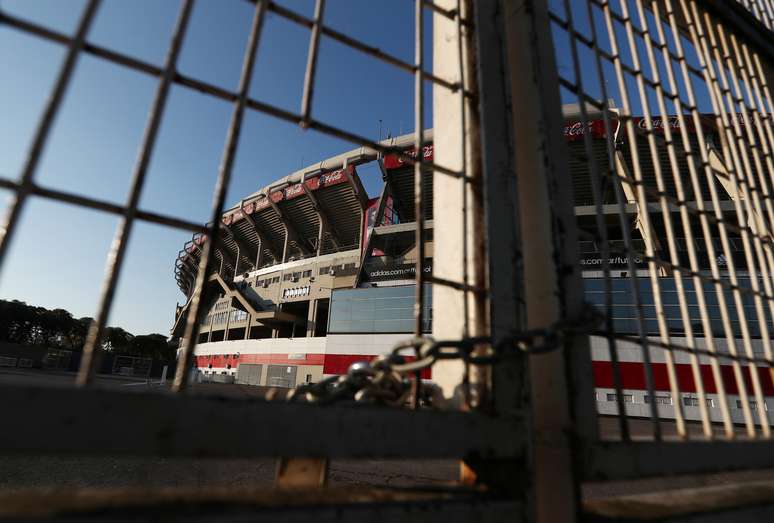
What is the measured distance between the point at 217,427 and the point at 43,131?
60 centimetres

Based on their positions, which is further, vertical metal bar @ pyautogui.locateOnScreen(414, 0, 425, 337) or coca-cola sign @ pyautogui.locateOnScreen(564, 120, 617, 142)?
coca-cola sign @ pyautogui.locateOnScreen(564, 120, 617, 142)

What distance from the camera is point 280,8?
40.9 inches

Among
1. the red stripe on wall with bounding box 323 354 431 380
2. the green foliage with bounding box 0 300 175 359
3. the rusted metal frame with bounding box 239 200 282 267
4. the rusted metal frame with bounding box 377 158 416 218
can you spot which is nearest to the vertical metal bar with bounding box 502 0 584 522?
the red stripe on wall with bounding box 323 354 431 380

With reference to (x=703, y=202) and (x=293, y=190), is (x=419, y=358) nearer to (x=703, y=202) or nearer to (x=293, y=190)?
(x=703, y=202)

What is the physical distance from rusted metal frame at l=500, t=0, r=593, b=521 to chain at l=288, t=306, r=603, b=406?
154mm

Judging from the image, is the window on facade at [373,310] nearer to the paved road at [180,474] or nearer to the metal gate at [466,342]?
the paved road at [180,474]

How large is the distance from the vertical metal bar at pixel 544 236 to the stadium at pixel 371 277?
10533 mm

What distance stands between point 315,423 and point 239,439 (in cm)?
13

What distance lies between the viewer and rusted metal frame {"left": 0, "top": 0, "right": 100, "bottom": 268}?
0.65 m

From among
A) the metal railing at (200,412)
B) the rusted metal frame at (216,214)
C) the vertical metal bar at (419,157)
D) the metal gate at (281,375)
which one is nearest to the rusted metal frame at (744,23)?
the vertical metal bar at (419,157)

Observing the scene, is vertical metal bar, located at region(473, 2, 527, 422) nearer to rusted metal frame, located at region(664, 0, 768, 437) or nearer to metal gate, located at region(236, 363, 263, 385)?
rusted metal frame, located at region(664, 0, 768, 437)

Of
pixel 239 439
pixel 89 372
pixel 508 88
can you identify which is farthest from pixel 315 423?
pixel 508 88

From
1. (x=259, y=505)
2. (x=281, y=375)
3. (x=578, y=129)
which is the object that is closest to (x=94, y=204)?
(x=259, y=505)

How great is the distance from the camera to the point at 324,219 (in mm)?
31891
